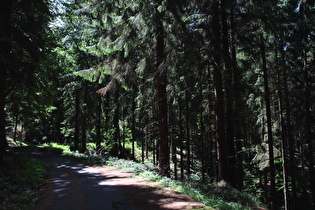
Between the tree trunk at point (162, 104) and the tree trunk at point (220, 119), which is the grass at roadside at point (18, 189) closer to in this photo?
the tree trunk at point (162, 104)

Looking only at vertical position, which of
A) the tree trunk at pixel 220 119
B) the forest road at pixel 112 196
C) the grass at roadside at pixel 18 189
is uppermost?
the tree trunk at pixel 220 119

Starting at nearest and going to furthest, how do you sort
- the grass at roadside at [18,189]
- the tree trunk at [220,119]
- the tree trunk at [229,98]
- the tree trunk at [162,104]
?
1. the grass at roadside at [18,189]
2. the tree trunk at [229,98]
3. the tree trunk at [220,119]
4. the tree trunk at [162,104]

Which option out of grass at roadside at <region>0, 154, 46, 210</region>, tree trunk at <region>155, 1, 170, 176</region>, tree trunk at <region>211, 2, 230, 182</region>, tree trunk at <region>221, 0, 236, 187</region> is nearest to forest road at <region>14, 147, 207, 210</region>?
grass at roadside at <region>0, 154, 46, 210</region>

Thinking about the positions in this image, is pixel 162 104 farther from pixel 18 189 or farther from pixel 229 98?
pixel 18 189

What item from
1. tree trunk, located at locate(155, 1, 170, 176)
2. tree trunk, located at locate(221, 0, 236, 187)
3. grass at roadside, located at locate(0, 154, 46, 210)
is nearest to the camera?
grass at roadside, located at locate(0, 154, 46, 210)

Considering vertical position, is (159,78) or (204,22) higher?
(204,22)

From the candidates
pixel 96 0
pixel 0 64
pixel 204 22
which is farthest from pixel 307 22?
pixel 0 64

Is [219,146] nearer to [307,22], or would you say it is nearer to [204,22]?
[204,22]

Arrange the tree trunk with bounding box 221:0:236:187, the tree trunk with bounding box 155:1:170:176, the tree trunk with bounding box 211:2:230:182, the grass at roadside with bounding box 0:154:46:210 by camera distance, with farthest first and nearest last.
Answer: the tree trunk with bounding box 155:1:170:176, the tree trunk with bounding box 211:2:230:182, the tree trunk with bounding box 221:0:236:187, the grass at roadside with bounding box 0:154:46:210

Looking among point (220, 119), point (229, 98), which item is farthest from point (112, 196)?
point (229, 98)

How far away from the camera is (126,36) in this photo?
10.1 meters

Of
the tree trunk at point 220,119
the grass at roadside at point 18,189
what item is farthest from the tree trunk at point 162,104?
the grass at roadside at point 18,189

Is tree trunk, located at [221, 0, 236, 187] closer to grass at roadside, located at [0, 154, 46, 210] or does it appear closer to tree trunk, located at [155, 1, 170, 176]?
tree trunk, located at [155, 1, 170, 176]

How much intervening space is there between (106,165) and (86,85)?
1070cm
